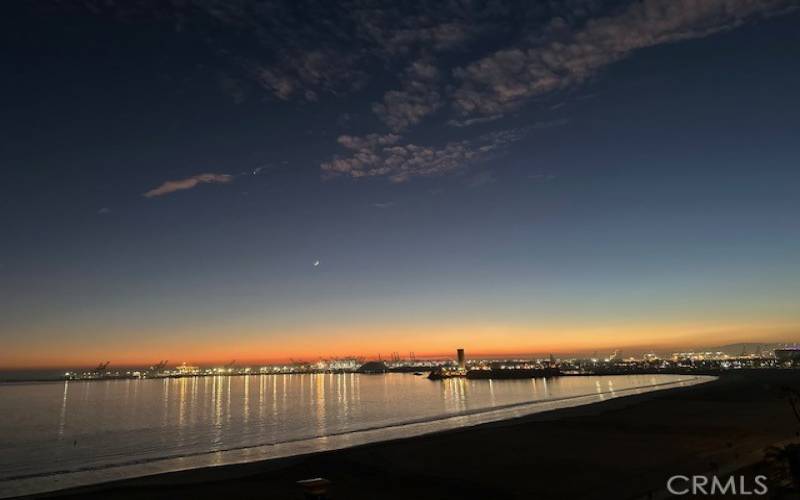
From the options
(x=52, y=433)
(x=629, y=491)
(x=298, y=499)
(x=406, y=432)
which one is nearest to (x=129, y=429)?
(x=52, y=433)

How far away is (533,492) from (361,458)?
1453 cm

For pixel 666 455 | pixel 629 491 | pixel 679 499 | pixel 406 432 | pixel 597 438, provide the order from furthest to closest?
1. pixel 406 432
2. pixel 597 438
3. pixel 666 455
4. pixel 629 491
5. pixel 679 499

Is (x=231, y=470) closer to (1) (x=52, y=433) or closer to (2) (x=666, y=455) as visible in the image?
(2) (x=666, y=455)

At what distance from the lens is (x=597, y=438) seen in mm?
36062

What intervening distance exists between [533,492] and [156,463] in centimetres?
2994

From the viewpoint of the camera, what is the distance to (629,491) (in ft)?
58.0

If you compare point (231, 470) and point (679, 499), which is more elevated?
point (679, 499)

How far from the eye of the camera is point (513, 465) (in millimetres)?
27281

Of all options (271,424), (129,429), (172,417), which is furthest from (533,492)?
(172,417)

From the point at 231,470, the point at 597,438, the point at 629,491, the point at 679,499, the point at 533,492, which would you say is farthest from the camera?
the point at 597,438

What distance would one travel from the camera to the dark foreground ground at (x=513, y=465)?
2131 cm

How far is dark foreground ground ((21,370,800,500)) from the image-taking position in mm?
21312

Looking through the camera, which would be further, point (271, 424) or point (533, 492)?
point (271, 424)

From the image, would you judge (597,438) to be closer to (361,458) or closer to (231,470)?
(361,458)
